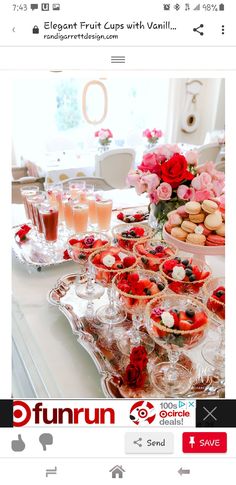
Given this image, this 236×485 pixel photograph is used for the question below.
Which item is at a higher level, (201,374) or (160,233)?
(160,233)

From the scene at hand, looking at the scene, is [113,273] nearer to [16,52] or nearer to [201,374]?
A: [201,374]

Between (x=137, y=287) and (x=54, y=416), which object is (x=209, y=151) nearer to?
(x=137, y=287)

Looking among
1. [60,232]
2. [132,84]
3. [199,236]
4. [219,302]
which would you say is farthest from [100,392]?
[132,84]

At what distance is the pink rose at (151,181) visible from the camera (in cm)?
90

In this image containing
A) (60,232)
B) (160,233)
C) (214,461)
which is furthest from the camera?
(60,232)

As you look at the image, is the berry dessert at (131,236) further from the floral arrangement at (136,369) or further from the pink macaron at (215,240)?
the floral arrangement at (136,369)

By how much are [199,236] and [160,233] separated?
0.17 m

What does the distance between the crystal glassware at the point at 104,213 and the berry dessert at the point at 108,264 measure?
357mm

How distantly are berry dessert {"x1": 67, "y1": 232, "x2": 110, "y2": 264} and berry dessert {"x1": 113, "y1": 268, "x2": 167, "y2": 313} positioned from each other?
126 millimetres

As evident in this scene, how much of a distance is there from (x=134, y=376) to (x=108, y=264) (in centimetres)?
22

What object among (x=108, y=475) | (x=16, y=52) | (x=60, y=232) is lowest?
(x=108, y=475)

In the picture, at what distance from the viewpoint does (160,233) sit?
3.06ft

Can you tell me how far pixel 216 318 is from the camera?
1.78 ft

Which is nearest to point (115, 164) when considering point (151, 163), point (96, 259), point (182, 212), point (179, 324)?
point (151, 163)
